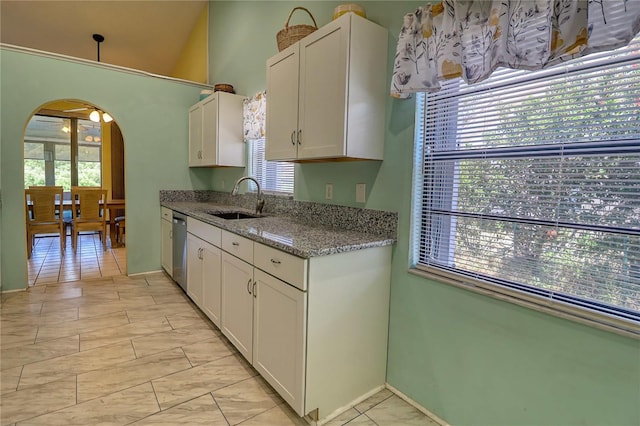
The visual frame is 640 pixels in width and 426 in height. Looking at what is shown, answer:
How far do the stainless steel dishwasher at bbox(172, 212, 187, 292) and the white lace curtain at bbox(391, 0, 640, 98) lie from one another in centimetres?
250

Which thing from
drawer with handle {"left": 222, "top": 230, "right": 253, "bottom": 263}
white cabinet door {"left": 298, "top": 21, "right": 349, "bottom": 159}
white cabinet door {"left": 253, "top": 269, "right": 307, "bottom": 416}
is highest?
white cabinet door {"left": 298, "top": 21, "right": 349, "bottom": 159}

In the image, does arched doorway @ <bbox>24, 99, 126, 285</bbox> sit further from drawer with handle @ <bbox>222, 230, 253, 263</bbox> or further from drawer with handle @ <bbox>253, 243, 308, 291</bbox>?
drawer with handle @ <bbox>253, 243, 308, 291</bbox>

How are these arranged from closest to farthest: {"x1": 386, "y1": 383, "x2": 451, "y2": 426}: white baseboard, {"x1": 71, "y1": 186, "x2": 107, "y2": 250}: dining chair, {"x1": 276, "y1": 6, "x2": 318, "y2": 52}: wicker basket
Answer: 1. {"x1": 386, "y1": 383, "x2": 451, "y2": 426}: white baseboard
2. {"x1": 276, "y1": 6, "x2": 318, "y2": 52}: wicker basket
3. {"x1": 71, "y1": 186, "x2": 107, "y2": 250}: dining chair

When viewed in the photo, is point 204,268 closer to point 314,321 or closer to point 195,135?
point 314,321

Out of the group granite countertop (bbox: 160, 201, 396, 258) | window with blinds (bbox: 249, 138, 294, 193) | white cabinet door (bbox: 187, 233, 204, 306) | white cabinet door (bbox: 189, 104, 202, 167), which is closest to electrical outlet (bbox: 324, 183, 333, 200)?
granite countertop (bbox: 160, 201, 396, 258)

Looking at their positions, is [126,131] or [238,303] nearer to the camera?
[238,303]

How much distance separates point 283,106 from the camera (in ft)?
7.51

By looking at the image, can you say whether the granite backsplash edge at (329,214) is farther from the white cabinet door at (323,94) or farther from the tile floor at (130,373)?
the tile floor at (130,373)

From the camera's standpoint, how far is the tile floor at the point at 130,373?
1.75 metres

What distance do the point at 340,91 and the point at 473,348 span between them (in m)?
1.46

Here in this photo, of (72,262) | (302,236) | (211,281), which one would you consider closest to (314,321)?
(302,236)

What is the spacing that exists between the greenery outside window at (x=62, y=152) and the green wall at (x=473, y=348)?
757 cm

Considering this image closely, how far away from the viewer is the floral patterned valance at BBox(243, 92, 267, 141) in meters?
3.23

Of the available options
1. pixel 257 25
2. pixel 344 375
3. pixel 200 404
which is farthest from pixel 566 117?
pixel 257 25
